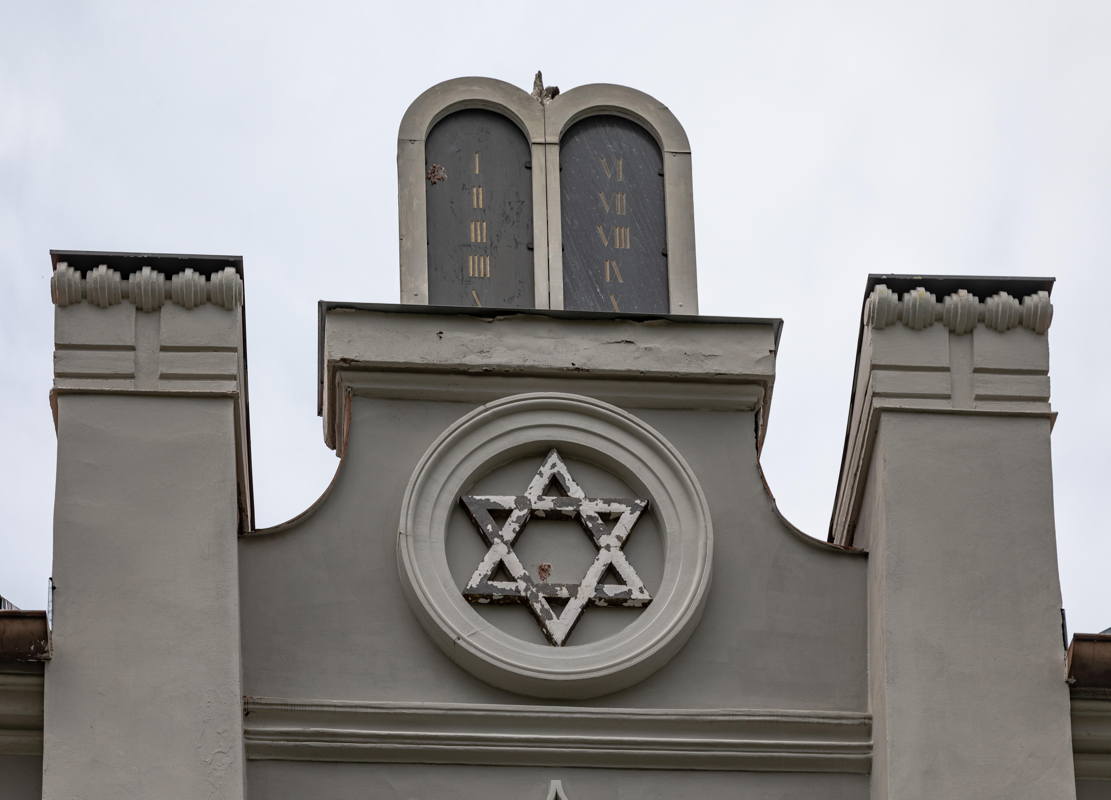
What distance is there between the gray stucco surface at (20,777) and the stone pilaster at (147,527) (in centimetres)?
→ 30

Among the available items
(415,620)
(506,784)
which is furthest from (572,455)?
(506,784)

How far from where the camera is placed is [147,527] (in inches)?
527

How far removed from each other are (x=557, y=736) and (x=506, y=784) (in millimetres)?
336

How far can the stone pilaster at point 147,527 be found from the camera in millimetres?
12852

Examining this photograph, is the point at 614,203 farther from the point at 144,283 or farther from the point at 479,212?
the point at 144,283

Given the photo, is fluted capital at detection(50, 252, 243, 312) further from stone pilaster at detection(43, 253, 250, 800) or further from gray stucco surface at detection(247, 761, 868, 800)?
gray stucco surface at detection(247, 761, 868, 800)

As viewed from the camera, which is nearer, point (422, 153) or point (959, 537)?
point (959, 537)

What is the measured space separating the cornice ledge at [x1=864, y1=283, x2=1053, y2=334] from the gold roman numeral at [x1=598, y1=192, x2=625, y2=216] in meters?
1.59

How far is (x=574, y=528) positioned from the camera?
14039 mm

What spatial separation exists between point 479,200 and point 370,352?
1225 millimetres

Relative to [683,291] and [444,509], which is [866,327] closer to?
[683,291]

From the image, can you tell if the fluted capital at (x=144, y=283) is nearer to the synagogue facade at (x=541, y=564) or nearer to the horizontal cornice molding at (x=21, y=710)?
the synagogue facade at (x=541, y=564)

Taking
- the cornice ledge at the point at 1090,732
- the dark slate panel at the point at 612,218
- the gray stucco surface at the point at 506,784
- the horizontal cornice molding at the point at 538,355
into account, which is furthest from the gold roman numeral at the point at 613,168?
the cornice ledge at the point at 1090,732

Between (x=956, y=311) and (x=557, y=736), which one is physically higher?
(x=956, y=311)
